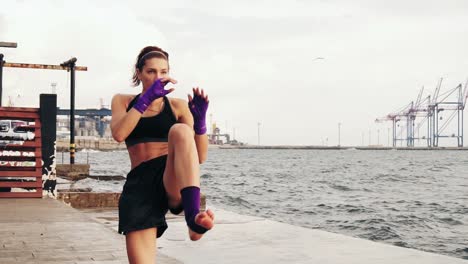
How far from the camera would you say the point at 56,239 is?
7746 mm

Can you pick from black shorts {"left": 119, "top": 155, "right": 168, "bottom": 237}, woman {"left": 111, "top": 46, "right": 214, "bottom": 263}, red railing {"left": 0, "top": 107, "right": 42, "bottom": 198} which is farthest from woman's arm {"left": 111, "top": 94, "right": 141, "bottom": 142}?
red railing {"left": 0, "top": 107, "right": 42, "bottom": 198}

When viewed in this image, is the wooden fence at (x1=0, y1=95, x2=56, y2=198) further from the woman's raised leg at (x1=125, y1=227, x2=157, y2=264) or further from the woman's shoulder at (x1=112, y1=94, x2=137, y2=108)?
the woman's raised leg at (x1=125, y1=227, x2=157, y2=264)

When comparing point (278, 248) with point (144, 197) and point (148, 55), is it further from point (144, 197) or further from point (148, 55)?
point (148, 55)

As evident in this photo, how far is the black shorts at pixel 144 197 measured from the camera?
3.68m

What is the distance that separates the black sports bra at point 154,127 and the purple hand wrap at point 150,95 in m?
0.14

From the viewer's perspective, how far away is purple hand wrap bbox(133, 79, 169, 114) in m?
3.51

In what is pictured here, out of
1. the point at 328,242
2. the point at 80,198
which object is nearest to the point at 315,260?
the point at 328,242

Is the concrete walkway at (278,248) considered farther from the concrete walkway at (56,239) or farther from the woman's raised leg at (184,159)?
the woman's raised leg at (184,159)

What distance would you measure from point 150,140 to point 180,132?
1.22 ft

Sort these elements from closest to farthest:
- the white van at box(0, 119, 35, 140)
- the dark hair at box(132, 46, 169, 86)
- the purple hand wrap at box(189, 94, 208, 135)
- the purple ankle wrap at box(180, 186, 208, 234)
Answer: the purple ankle wrap at box(180, 186, 208, 234) < the purple hand wrap at box(189, 94, 208, 135) < the dark hair at box(132, 46, 169, 86) < the white van at box(0, 119, 35, 140)

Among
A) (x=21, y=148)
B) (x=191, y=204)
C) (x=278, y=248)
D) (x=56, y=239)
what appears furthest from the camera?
(x=21, y=148)

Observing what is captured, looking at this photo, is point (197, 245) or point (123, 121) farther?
point (197, 245)

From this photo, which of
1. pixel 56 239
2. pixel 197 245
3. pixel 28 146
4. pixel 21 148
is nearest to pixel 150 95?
pixel 56 239

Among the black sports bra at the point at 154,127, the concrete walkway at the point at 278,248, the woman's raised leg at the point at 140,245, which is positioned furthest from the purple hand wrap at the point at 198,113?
the concrete walkway at the point at 278,248
